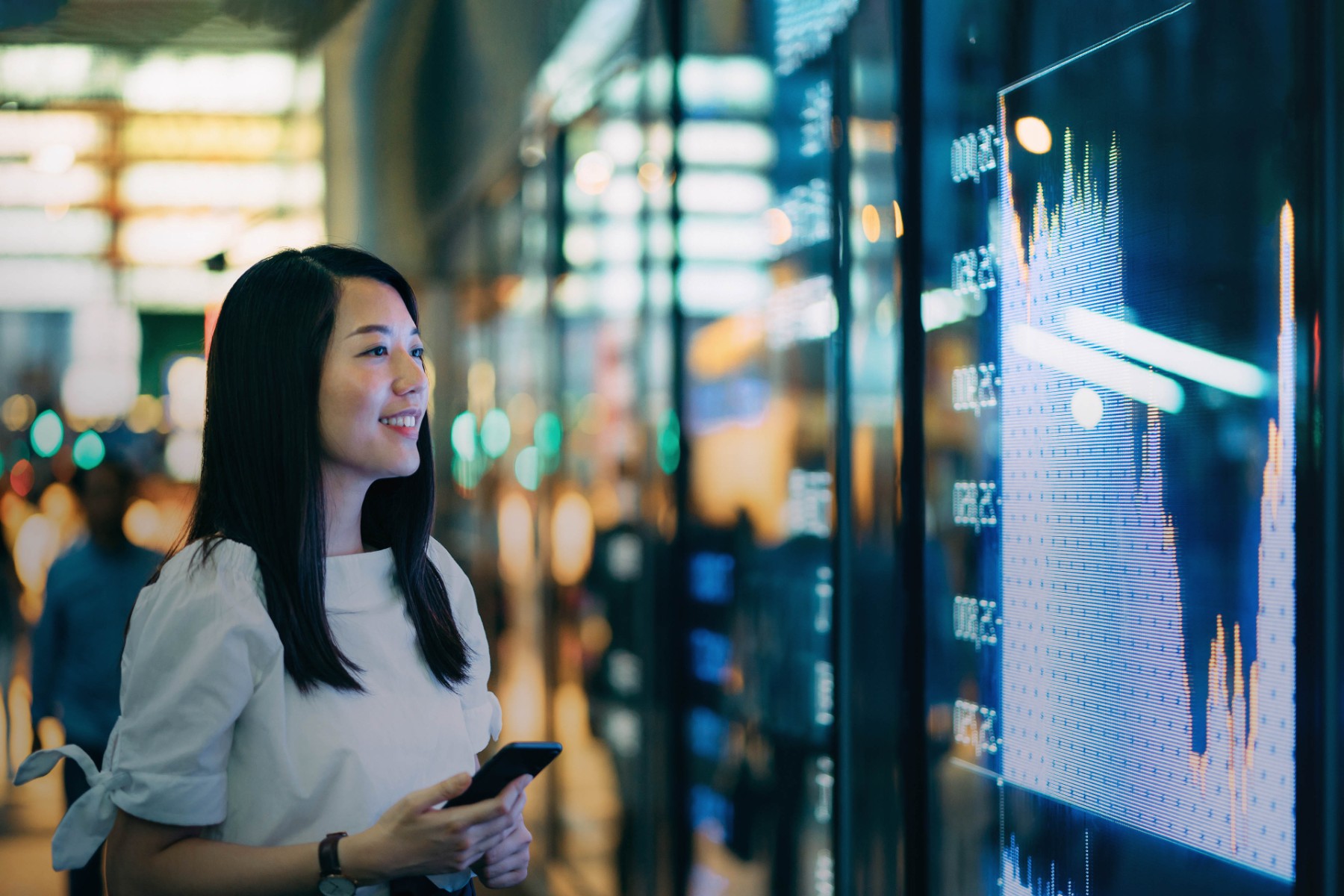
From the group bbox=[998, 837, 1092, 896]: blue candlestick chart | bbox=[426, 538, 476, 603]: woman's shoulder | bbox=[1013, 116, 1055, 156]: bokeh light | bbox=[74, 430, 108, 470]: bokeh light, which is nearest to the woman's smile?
bbox=[426, 538, 476, 603]: woman's shoulder

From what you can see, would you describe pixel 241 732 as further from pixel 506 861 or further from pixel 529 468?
pixel 529 468

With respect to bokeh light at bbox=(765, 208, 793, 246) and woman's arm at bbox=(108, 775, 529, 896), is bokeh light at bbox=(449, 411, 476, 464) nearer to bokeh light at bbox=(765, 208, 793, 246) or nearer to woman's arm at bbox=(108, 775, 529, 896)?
bokeh light at bbox=(765, 208, 793, 246)

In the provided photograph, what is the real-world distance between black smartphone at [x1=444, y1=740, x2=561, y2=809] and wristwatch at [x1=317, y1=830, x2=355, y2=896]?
5.3 inches

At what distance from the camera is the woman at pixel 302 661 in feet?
4.55

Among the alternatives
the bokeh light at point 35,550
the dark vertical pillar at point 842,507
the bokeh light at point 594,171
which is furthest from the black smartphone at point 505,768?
the bokeh light at point 594,171

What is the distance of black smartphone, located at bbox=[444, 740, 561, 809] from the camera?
1377 millimetres

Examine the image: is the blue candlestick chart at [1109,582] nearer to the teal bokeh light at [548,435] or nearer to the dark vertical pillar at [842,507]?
the dark vertical pillar at [842,507]

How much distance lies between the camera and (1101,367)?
6.32 ft

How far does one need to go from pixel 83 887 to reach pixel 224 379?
7.62ft

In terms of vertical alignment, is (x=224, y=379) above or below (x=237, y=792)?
above

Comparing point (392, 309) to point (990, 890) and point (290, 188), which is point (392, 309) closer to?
point (990, 890)

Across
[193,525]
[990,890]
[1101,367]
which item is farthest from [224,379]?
[990,890]

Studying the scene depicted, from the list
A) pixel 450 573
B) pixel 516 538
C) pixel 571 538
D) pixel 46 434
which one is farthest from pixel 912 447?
pixel 46 434

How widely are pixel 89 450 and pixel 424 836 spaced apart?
7.95 ft
